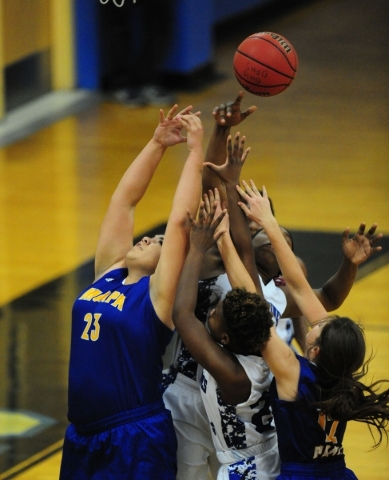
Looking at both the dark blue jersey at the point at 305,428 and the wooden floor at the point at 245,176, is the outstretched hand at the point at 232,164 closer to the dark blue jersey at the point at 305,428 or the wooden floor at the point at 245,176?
the dark blue jersey at the point at 305,428

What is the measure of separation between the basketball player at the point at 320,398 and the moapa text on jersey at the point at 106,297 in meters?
0.57

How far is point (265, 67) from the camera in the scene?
4090 millimetres

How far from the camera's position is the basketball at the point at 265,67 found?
13.4ft

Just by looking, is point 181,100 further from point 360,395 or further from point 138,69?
point 360,395

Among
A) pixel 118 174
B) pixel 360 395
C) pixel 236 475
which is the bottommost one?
pixel 118 174

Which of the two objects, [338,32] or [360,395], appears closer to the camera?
[360,395]

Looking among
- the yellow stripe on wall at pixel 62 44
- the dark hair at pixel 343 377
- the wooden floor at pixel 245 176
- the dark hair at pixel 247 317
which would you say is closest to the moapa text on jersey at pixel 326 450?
the dark hair at pixel 343 377

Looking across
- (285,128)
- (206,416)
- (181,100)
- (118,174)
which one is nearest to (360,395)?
(206,416)

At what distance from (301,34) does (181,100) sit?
12.1 feet

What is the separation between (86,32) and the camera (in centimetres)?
1203

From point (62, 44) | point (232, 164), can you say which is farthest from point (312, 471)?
point (62, 44)

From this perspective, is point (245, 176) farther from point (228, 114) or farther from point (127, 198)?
point (228, 114)

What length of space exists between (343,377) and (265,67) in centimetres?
148

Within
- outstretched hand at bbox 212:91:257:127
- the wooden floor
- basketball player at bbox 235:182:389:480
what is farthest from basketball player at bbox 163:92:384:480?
the wooden floor
